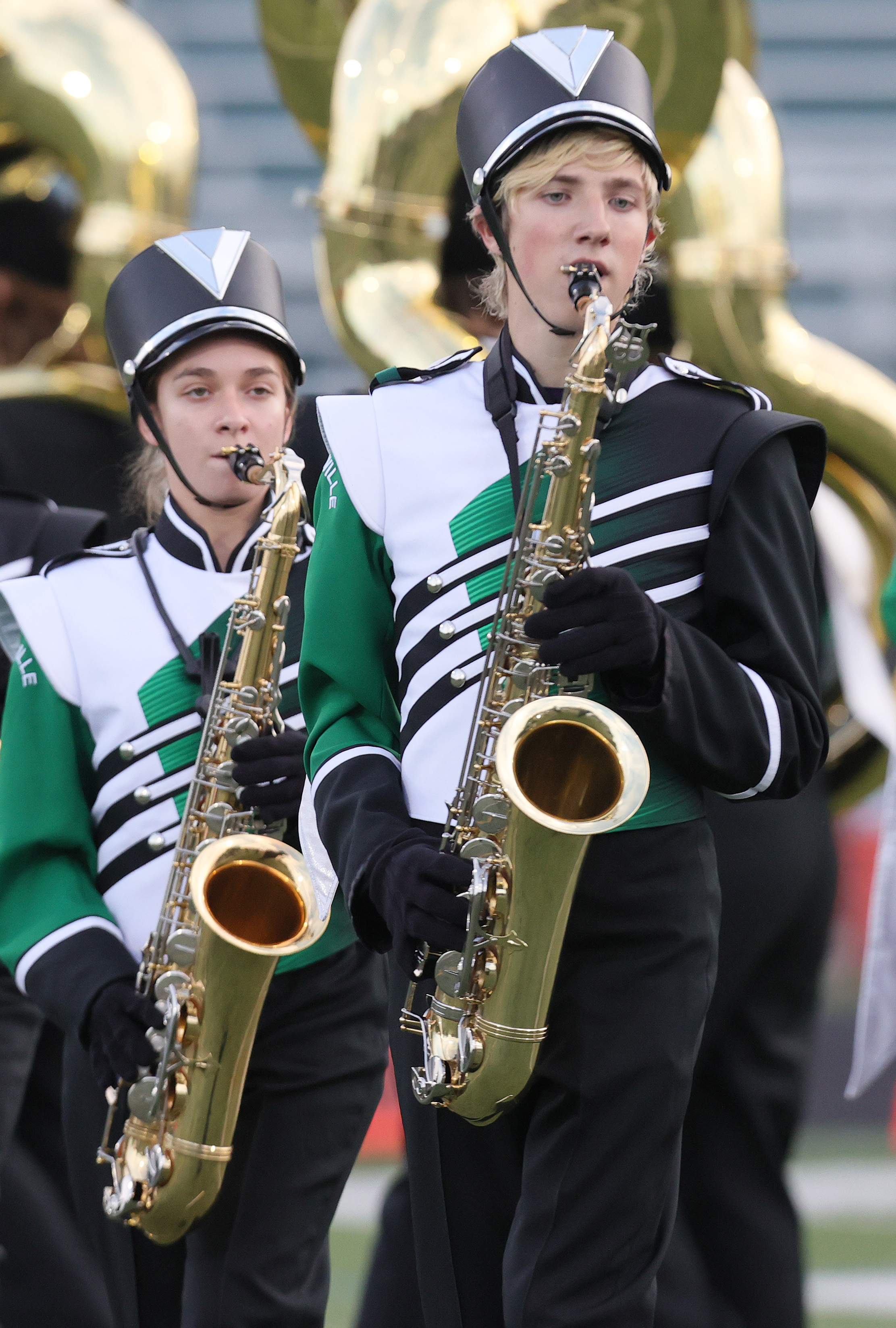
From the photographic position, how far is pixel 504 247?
9.03 feet

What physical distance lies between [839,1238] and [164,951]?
4122 millimetres

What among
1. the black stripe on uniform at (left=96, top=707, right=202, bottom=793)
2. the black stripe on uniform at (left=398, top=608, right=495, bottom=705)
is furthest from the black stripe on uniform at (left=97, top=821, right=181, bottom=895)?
the black stripe on uniform at (left=398, top=608, right=495, bottom=705)

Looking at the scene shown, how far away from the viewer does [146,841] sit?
3344mm

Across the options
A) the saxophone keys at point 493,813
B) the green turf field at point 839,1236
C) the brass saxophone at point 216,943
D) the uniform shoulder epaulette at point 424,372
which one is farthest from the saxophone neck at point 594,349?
the green turf field at point 839,1236

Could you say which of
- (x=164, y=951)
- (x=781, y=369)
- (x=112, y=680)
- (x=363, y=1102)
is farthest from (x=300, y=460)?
(x=781, y=369)

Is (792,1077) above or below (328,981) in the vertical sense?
above

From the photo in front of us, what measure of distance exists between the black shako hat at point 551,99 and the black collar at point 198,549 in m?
0.84

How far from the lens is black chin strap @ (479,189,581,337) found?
2686 mm

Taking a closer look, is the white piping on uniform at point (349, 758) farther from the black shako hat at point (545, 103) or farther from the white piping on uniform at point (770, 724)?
the black shako hat at point (545, 103)

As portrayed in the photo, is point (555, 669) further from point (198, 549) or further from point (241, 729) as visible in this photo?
point (198, 549)

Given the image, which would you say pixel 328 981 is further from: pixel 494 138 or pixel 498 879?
pixel 494 138

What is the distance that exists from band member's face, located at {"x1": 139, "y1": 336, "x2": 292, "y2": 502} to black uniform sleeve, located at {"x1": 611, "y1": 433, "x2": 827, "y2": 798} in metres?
0.98

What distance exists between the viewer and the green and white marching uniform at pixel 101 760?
130 inches

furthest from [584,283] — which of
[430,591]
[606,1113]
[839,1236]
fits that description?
[839,1236]
